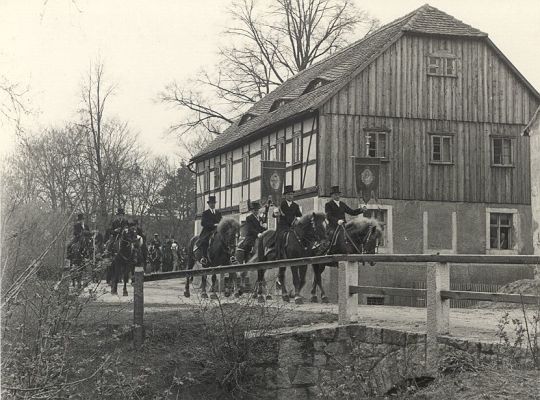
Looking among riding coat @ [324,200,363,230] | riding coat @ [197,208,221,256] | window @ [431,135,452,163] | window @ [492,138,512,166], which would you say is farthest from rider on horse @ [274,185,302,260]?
window @ [492,138,512,166]

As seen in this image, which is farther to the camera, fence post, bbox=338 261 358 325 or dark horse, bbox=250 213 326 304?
dark horse, bbox=250 213 326 304

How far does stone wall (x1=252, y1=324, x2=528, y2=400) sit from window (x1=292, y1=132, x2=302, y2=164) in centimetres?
1602

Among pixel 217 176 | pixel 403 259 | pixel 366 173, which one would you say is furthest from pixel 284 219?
pixel 217 176

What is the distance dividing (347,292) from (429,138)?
16800 millimetres

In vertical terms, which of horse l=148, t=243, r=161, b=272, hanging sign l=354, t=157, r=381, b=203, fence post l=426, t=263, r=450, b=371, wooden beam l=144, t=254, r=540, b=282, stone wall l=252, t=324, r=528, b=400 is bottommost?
Answer: stone wall l=252, t=324, r=528, b=400

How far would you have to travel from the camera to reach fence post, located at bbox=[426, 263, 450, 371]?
360 inches

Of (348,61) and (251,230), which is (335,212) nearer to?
(251,230)

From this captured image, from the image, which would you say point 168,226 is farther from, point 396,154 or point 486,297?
point 486,297

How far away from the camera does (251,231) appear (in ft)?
65.9

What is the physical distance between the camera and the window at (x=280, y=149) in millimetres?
29172

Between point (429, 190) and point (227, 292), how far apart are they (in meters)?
11.0

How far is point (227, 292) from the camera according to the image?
59.0 ft

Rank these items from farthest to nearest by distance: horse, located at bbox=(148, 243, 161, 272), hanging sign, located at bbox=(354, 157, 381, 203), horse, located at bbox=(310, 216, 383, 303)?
horse, located at bbox=(148, 243, 161, 272) → hanging sign, located at bbox=(354, 157, 381, 203) → horse, located at bbox=(310, 216, 383, 303)

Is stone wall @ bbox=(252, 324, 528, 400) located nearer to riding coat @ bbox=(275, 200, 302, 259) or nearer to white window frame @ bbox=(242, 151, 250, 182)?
riding coat @ bbox=(275, 200, 302, 259)
